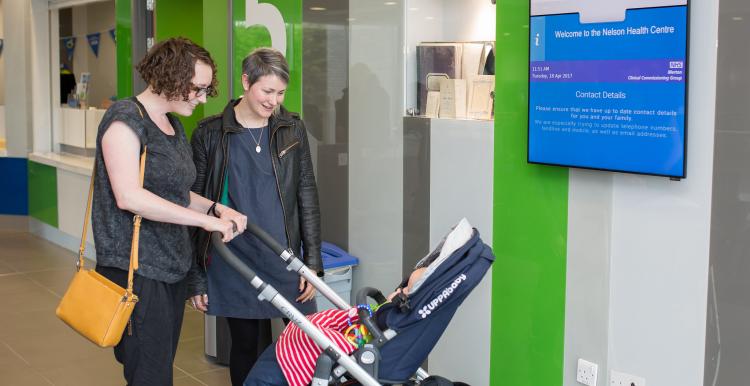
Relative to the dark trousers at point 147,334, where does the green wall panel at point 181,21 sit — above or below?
above

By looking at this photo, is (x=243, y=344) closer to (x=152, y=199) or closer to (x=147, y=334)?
(x=147, y=334)

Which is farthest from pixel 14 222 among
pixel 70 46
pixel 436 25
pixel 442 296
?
pixel 442 296

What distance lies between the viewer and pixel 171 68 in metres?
3.04

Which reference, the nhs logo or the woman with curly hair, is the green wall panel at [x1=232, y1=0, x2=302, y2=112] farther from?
the nhs logo

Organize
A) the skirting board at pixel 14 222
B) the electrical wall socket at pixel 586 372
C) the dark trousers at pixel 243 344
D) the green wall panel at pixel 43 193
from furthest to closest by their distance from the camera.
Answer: the skirting board at pixel 14 222
the green wall panel at pixel 43 193
the dark trousers at pixel 243 344
the electrical wall socket at pixel 586 372

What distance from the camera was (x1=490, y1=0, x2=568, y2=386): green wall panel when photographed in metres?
3.53

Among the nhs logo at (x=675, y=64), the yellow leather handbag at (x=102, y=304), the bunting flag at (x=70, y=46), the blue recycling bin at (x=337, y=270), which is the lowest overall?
the blue recycling bin at (x=337, y=270)

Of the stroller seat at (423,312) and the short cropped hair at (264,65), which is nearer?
the stroller seat at (423,312)

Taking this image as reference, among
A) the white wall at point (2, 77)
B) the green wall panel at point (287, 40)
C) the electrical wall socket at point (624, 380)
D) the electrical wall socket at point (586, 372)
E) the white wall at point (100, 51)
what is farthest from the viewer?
the white wall at point (2, 77)

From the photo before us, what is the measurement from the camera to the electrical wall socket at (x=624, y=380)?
3.29 metres

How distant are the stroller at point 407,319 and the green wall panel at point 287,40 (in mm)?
2123

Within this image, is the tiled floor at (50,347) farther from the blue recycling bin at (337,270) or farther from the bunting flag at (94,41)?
the bunting flag at (94,41)

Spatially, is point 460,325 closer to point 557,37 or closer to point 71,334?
point 557,37

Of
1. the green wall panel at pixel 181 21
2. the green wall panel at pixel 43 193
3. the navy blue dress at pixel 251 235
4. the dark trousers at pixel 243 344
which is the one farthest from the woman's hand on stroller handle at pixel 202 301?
the green wall panel at pixel 43 193
